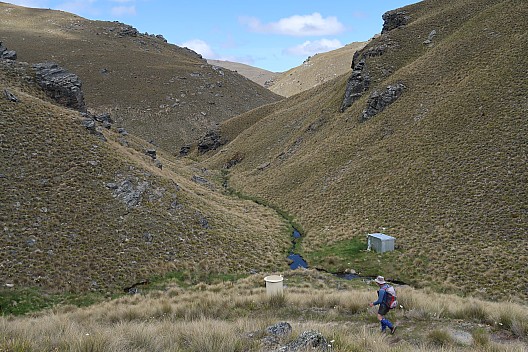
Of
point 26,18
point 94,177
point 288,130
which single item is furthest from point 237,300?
point 26,18

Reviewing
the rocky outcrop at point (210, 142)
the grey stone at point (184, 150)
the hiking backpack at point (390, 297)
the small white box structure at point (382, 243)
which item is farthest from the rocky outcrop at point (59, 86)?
the grey stone at point (184, 150)

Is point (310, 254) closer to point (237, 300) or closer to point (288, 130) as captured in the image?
point (237, 300)

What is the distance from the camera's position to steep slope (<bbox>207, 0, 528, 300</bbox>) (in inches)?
973

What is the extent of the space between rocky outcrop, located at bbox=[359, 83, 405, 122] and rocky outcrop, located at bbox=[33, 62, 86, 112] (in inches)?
1388

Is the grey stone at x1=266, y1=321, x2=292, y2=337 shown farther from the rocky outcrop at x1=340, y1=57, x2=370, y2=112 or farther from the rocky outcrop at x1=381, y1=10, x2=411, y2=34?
the rocky outcrop at x1=381, y1=10, x2=411, y2=34

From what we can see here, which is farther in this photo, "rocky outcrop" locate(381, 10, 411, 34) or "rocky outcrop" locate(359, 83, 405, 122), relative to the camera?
"rocky outcrop" locate(381, 10, 411, 34)

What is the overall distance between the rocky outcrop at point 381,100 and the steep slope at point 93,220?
910 inches

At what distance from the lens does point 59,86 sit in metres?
39.3

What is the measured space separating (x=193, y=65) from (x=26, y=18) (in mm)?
92011

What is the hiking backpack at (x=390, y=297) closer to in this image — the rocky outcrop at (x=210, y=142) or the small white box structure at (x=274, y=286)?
the small white box structure at (x=274, y=286)

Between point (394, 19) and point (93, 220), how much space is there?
6501 cm

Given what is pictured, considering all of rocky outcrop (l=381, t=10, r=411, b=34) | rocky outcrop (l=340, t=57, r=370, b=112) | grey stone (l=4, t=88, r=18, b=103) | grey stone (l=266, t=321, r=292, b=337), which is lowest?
grey stone (l=266, t=321, r=292, b=337)

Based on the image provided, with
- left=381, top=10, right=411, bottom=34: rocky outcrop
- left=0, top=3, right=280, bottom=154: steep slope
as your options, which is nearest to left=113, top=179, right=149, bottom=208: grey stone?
left=381, top=10, right=411, bottom=34: rocky outcrop

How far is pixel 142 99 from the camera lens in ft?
350
